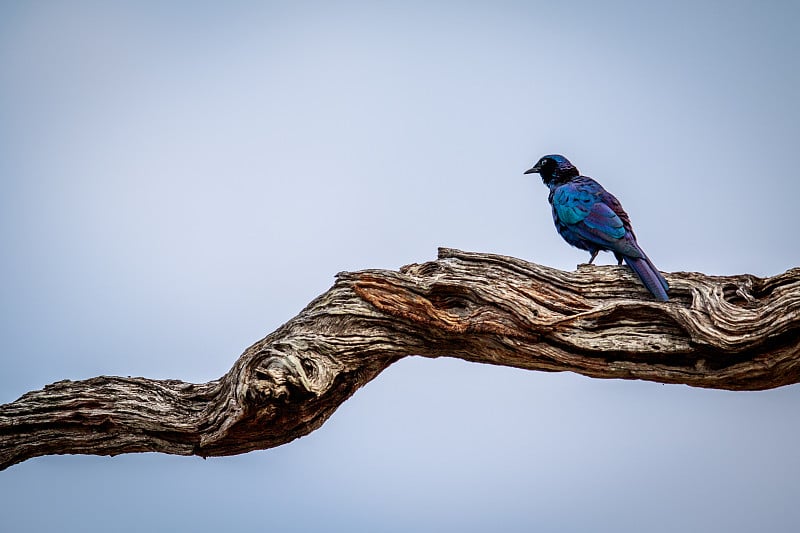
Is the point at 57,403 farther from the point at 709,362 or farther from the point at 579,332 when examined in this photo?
the point at 709,362

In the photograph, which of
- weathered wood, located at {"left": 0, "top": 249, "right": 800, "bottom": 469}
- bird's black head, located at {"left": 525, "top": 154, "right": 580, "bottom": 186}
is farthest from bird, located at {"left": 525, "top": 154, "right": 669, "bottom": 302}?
weathered wood, located at {"left": 0, "top": 249, "right": 800, "bottom": 469}

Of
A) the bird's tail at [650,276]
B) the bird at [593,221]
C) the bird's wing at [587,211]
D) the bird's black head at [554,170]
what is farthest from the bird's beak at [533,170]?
the bird's tail at [650,276]

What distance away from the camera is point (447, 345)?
534 cm

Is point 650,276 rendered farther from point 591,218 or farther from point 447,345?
point 447,345

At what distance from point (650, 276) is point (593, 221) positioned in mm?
796

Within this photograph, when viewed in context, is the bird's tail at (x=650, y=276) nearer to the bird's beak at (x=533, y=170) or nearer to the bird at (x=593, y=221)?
the bird at (x=593, y=221)

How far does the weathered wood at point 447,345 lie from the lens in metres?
5.00

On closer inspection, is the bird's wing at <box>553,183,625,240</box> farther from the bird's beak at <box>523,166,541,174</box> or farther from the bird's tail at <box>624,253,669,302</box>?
the bird's beak at <box>523,166,541,174</box>

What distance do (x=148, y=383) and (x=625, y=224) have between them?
3.14m

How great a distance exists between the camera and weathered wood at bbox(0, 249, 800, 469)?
16.4 ft

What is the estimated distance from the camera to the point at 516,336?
5.15m

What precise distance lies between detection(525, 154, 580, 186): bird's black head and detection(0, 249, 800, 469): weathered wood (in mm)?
1530

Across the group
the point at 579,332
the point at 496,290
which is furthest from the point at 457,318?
the point at 579,332

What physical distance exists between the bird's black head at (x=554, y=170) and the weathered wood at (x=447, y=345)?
153cm
